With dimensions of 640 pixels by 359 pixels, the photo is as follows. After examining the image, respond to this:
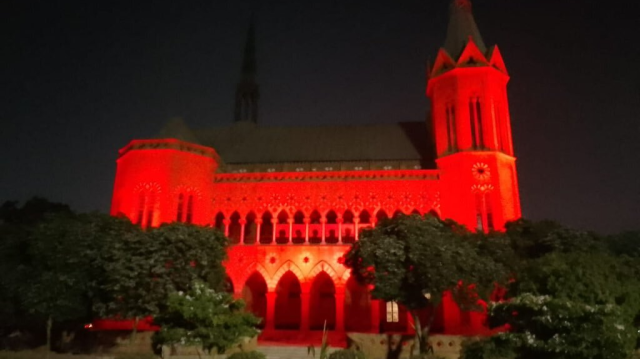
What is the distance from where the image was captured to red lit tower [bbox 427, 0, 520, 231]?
126 ft

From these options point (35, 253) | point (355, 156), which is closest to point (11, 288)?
point (35, 253)

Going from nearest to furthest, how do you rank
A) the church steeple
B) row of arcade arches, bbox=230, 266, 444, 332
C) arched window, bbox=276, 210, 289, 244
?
row of arcade arches, bbox=230, 266, 444, 332, arched window, bbox=276, 210, 289, 244, the church steeple

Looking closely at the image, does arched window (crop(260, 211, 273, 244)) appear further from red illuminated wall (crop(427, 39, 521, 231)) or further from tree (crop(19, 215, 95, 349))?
tree (crop(19, 215, 95, 349))

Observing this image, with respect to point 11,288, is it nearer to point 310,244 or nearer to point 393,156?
point 310,244

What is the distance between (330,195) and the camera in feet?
133

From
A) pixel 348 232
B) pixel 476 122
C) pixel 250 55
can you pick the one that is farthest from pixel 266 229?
pixel 250 55

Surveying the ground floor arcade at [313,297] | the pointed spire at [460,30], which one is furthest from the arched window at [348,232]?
the pointed spire at [460,30]

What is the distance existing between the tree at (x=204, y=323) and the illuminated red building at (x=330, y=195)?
51.1 feet

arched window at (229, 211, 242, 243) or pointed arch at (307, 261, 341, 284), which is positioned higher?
arched window at (229, 211, 242, 243)

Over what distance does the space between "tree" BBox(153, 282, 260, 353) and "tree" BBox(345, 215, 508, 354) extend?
9.35 m

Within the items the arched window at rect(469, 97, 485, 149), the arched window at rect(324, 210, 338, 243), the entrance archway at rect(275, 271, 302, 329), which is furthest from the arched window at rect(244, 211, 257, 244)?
the arched window at rect(469, 97, 485, 149)

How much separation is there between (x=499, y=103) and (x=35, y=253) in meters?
36.1

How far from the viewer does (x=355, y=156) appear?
151 ft

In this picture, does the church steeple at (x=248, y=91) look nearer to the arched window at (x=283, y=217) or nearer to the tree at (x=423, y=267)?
the arched window at (x=283, y=217)
